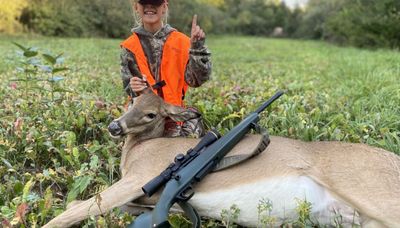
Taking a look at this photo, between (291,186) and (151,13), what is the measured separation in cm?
241

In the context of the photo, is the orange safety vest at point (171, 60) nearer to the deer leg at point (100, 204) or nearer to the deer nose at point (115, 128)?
the deer nose at point (115, 128)

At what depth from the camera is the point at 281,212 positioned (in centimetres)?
303

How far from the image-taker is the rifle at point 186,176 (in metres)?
2.85

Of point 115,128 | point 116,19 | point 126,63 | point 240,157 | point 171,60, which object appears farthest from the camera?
point 116,19

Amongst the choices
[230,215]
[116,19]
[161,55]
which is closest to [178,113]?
[161,55]

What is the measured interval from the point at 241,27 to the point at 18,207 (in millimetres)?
63749

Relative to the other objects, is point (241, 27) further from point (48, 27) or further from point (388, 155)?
point (388, 155)

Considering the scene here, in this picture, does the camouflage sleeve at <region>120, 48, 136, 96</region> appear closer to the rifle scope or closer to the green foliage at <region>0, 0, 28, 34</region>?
the rifle scope

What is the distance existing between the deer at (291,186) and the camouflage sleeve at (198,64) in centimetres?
124

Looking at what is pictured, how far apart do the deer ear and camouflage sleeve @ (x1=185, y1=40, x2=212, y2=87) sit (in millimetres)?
639

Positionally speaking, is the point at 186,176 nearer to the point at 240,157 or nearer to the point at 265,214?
the point at 240,157

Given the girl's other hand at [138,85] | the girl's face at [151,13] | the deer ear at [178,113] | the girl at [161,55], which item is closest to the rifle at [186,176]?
the deer ear at [178,113]

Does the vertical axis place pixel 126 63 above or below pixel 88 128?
above

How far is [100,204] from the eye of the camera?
3.08m
